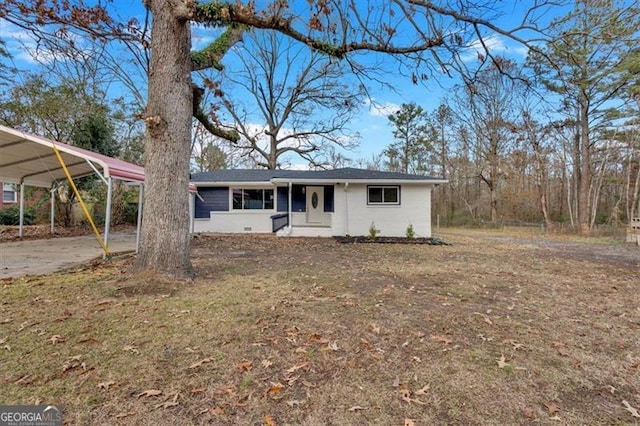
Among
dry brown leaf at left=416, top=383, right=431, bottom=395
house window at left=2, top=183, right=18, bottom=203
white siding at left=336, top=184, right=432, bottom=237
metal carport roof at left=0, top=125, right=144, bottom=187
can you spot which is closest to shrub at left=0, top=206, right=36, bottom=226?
house window at left=2, top=183, right=18, bottom=203

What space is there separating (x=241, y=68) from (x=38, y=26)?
18.7 meters

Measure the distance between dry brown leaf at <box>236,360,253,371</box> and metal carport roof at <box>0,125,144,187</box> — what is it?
6232 mm

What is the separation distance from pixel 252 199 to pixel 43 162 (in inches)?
303

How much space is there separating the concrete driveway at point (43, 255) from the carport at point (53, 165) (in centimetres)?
58

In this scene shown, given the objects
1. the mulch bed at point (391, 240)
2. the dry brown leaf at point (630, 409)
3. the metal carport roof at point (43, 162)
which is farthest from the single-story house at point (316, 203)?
the dry brown leaf at point (630, 409)

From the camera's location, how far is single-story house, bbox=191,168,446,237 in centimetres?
1378

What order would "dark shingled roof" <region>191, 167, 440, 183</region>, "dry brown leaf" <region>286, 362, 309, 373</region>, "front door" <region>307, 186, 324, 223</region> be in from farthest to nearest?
1. "front door" <region>307, 186, 324, 223</region>
2. "dark shingled roof" <region>191, 167, 440, 183</region>
3. "dry brown leaf" <region>286, 362, 309, 373</region>

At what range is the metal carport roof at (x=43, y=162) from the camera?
7.30 metres

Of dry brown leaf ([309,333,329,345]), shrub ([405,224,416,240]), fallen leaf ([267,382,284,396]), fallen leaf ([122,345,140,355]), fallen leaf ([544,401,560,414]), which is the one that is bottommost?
fallen leaf ([544,401,560,414])

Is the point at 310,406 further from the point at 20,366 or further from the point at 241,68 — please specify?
the point at 241,68

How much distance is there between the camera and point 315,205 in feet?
50.1

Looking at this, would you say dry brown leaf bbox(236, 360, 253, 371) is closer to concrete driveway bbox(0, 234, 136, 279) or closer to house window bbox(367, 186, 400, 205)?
concrete driveway bbox(0, 234, 136, 279)

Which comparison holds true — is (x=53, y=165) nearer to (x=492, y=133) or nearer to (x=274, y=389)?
(x=274, y=389)

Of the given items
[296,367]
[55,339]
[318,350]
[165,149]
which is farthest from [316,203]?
[296,367]
